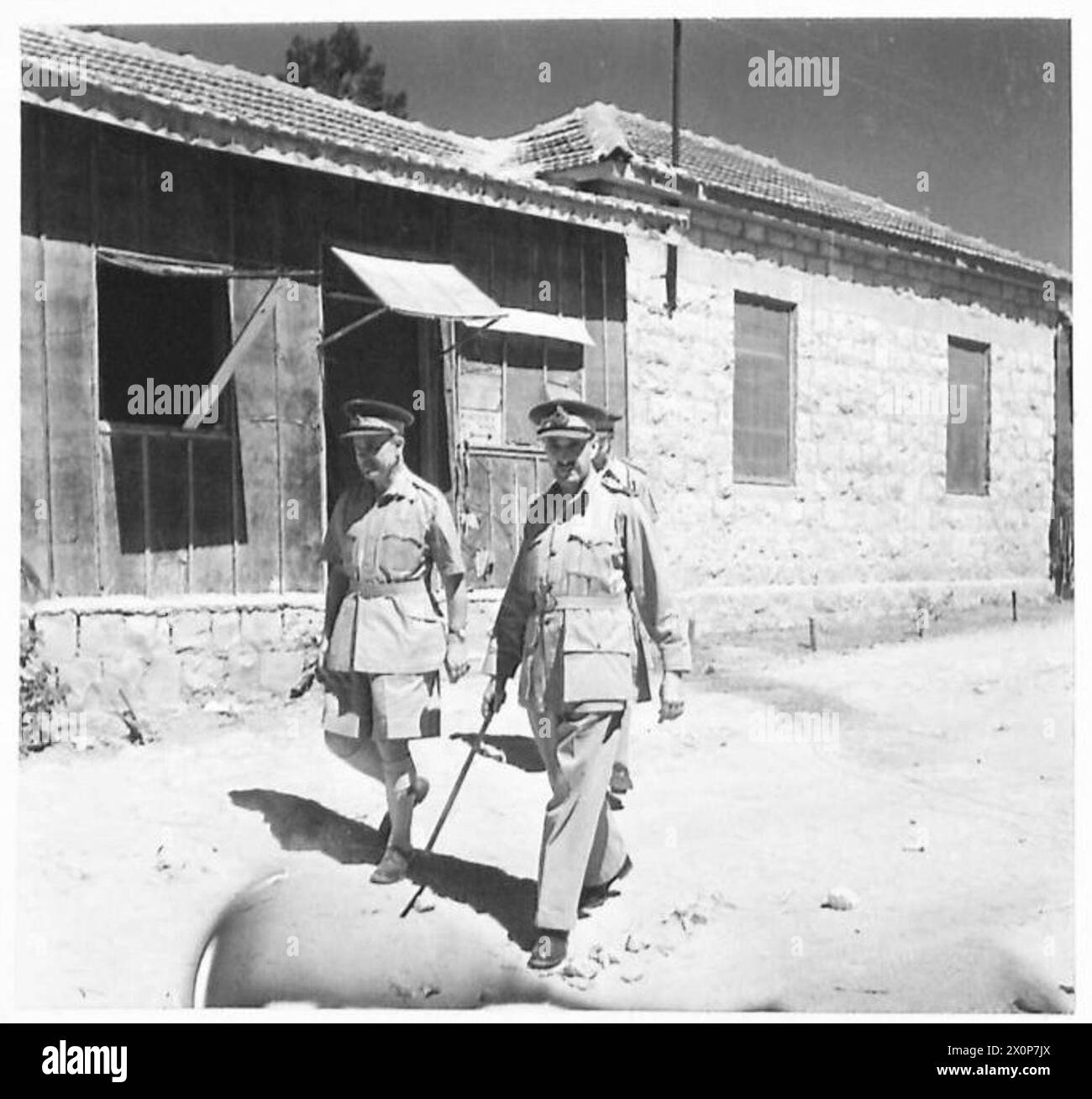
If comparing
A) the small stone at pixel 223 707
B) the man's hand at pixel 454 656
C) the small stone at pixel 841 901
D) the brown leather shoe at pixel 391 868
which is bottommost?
the small stone at pixel 841 901

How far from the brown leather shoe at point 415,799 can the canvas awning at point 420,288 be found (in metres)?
1.97

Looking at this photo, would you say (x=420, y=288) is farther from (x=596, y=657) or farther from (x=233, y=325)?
(x=596, y=657)

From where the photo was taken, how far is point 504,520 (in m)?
5.83

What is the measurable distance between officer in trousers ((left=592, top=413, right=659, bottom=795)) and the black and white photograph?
3cm

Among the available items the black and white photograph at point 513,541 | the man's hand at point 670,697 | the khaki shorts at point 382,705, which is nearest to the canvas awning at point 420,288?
the black and white photograph at point 513,541

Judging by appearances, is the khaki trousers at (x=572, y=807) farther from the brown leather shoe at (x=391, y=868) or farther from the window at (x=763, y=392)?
the window at (x=763, y=392)

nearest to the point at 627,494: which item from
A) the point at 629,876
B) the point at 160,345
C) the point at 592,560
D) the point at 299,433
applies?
the point at 592,560

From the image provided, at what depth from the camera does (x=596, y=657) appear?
4.58 metres

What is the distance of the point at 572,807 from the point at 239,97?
130 inches

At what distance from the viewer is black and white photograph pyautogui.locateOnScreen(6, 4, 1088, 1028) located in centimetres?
486

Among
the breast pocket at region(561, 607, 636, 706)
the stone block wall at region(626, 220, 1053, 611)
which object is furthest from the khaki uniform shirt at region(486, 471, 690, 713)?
the stone block wall at region(626, 220, 1053, 611)

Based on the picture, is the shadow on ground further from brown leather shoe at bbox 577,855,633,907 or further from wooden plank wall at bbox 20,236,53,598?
wooden plank wall at bbox 20,236,53,598

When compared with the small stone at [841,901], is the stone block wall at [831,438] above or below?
above

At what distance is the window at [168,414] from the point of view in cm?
554
